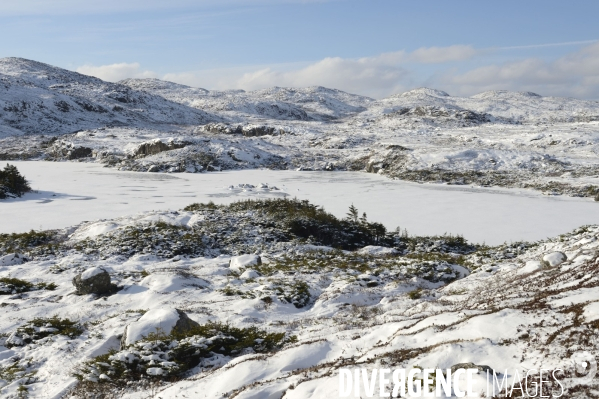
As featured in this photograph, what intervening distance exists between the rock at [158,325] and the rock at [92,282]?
4595mm

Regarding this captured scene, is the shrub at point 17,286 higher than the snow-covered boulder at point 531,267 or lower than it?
lower

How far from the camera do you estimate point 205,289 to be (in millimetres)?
15703

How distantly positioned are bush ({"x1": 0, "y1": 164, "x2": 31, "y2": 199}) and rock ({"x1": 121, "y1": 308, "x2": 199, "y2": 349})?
2734 centimetres

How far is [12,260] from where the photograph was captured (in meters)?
19.0

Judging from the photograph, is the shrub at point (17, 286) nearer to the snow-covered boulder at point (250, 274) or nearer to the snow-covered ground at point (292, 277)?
the snow-covered ground at point (292, 277)

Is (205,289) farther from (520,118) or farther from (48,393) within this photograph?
(520,118)

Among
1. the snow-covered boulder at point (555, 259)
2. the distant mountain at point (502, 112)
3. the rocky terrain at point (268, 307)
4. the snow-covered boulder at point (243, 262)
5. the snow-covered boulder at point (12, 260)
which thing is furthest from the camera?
the distant mountain at point (502, 112)

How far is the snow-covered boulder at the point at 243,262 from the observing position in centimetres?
1867

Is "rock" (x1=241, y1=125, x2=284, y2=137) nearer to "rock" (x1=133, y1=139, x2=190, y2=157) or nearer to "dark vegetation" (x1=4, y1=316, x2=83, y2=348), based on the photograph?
"rock" (x1=133, y1=139, x2=190, y2=157)

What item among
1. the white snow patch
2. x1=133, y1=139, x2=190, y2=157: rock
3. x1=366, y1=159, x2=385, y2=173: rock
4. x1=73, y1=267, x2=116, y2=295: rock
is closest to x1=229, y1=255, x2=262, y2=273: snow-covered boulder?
the white snow patch

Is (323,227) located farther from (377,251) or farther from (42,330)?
(42,330)

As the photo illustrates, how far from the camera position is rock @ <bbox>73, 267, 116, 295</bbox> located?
15156mm

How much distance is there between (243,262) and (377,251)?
22.9 feet

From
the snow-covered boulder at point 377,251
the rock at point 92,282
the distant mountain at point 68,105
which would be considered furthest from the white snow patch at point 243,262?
the distant mountain at point 68,105
